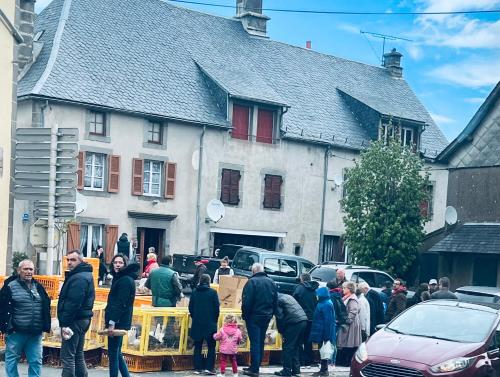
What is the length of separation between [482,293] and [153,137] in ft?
57.3

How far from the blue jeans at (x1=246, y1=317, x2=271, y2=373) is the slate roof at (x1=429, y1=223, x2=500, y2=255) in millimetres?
15885

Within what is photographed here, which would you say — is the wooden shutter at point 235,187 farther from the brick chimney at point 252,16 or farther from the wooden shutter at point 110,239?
the brick chimney at point 252,16

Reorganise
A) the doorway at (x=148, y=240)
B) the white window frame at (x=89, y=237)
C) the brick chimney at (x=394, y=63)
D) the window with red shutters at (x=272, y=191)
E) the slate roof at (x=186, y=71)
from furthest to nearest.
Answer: the brick chimney at (x=394, y=63)
the window with red shutters at (x=272, y=191)
the doorway at (x=148, y=240)
the slate roof at (x=186, y=71)
the white window frame at (x=89, y=237)

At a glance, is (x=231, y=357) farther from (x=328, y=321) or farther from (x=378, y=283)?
(x=378, y=283)

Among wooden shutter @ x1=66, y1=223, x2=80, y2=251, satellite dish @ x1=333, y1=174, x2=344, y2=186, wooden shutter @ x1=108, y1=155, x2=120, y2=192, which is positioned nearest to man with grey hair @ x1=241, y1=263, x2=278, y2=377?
wooden shutter @ x1=66, y1=223, x2=80, y2=251

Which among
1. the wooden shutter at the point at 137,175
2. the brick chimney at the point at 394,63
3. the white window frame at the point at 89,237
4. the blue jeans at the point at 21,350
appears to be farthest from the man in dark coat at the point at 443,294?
the brick chimney at the point at 394,63

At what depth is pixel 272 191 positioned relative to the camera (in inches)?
1507

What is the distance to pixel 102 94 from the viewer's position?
32.6m

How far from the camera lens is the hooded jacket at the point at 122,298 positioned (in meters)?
13.0

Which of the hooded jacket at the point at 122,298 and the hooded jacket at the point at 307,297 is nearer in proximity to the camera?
the hooded jacket at the point at 122,298

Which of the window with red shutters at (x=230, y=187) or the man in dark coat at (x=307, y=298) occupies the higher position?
the window with red shutters at (x=230, y=187)

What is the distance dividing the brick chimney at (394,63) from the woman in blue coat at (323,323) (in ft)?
112

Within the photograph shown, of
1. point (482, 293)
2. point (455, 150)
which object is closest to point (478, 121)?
point (455, 150)

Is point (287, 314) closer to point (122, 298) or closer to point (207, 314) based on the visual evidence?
point (207, 314)
